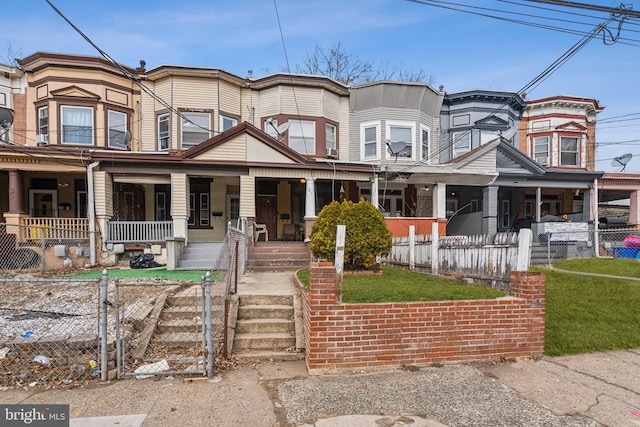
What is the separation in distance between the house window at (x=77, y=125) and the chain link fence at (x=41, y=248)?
12.6 feet

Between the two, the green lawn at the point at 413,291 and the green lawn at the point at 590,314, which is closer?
the green lawn at the point at 413,291

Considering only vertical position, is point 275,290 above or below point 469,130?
below

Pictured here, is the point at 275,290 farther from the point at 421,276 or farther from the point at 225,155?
the point at 225,155

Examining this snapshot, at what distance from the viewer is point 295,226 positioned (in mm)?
16688

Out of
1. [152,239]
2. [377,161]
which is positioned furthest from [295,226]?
[152,239]

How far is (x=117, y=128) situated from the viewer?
14.9m

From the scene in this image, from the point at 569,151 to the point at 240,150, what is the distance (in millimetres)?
15956

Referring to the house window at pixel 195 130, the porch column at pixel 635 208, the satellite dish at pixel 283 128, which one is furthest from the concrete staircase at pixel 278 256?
the porch column at pixel 635 208

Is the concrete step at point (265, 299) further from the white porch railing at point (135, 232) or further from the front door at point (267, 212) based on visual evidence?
the front door at point (267, 212)

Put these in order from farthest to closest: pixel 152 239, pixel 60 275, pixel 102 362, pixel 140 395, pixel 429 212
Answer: pixel 429 212, pixel 152 239, pixel 60 275, pixel 102 362, pixel 140 395

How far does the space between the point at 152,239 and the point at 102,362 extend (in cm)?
910

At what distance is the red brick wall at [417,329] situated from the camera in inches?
178

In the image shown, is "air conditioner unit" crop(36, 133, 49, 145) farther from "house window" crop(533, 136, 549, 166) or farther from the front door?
"house window" crop(533, 136, 549, 166)

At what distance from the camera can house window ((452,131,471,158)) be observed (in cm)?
1738
